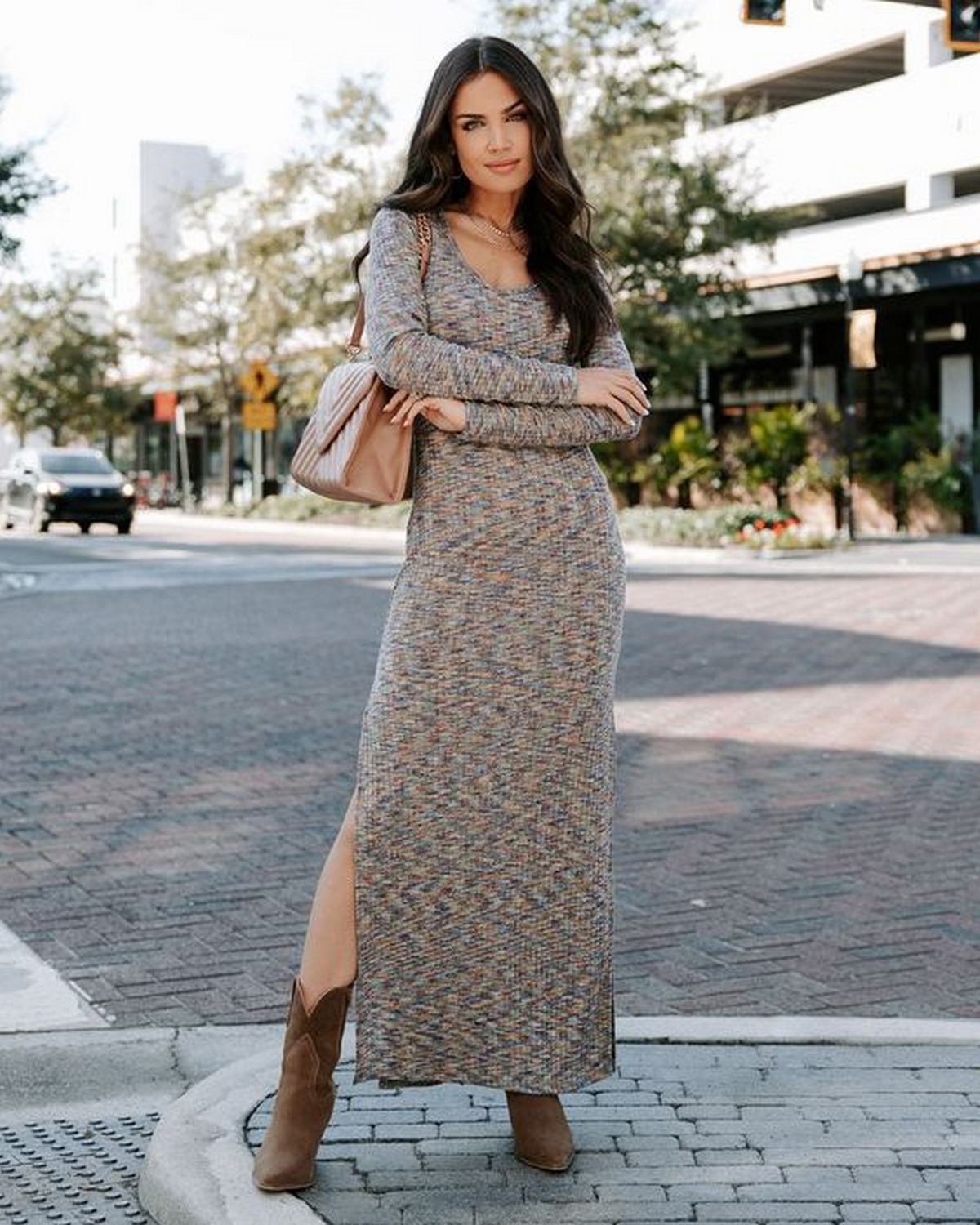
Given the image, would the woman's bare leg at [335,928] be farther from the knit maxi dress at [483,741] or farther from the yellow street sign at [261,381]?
the yellow street sign at [261,381]

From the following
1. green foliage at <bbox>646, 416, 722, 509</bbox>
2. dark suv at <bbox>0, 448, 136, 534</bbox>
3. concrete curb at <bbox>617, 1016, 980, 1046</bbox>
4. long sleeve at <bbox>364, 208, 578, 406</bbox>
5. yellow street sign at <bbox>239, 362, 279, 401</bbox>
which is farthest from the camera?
yellow street sign at <bbox>239, 362, 279, 401</bbox>

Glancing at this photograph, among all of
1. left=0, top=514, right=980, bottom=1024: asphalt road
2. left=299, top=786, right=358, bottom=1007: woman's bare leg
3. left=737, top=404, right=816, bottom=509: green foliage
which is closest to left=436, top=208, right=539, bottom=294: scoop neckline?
left=299, top=786, right=358, bottom=1007: woman's bare leg

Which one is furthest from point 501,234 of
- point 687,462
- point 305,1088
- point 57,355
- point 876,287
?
point 57,355

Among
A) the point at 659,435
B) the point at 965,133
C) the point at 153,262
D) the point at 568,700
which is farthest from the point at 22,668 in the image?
the point at 153,262

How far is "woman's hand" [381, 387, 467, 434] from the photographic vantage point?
3.14 m

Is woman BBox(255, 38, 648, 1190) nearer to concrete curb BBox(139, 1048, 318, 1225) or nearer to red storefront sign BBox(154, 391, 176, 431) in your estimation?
concrete curb BBox(139, 1048, 318, 1225)

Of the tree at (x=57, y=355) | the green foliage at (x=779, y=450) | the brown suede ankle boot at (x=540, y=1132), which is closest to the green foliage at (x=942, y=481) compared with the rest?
the green foliage at (x=779, y=450)

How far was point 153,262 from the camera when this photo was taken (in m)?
45.2

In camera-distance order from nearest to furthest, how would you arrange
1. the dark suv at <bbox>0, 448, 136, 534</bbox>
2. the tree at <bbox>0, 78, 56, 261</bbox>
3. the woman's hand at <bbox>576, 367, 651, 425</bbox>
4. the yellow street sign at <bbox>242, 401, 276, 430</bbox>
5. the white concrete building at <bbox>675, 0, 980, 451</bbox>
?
the woman's hand at <bbox>576, 367, 651, 425</bbox>, the tree at <bbox>0, 78, 56, 261</bbox>, the white concrete building at <bbox>675, 0, 980, 451</bbox>, the dark suv at <bbox>0, 448, 136, 534</bbox>, the yellow street sign at <bbox>242, 401, 276, 430</bbox>

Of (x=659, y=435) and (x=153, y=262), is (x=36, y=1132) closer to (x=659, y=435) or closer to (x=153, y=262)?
(x=659, y=435)

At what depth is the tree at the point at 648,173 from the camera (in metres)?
30.5

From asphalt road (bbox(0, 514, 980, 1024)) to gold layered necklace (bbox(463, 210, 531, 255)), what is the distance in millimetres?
1974

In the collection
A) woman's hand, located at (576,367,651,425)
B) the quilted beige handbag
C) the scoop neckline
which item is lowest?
the quilted beige handbag

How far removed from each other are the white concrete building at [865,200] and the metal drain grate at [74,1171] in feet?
88.8
